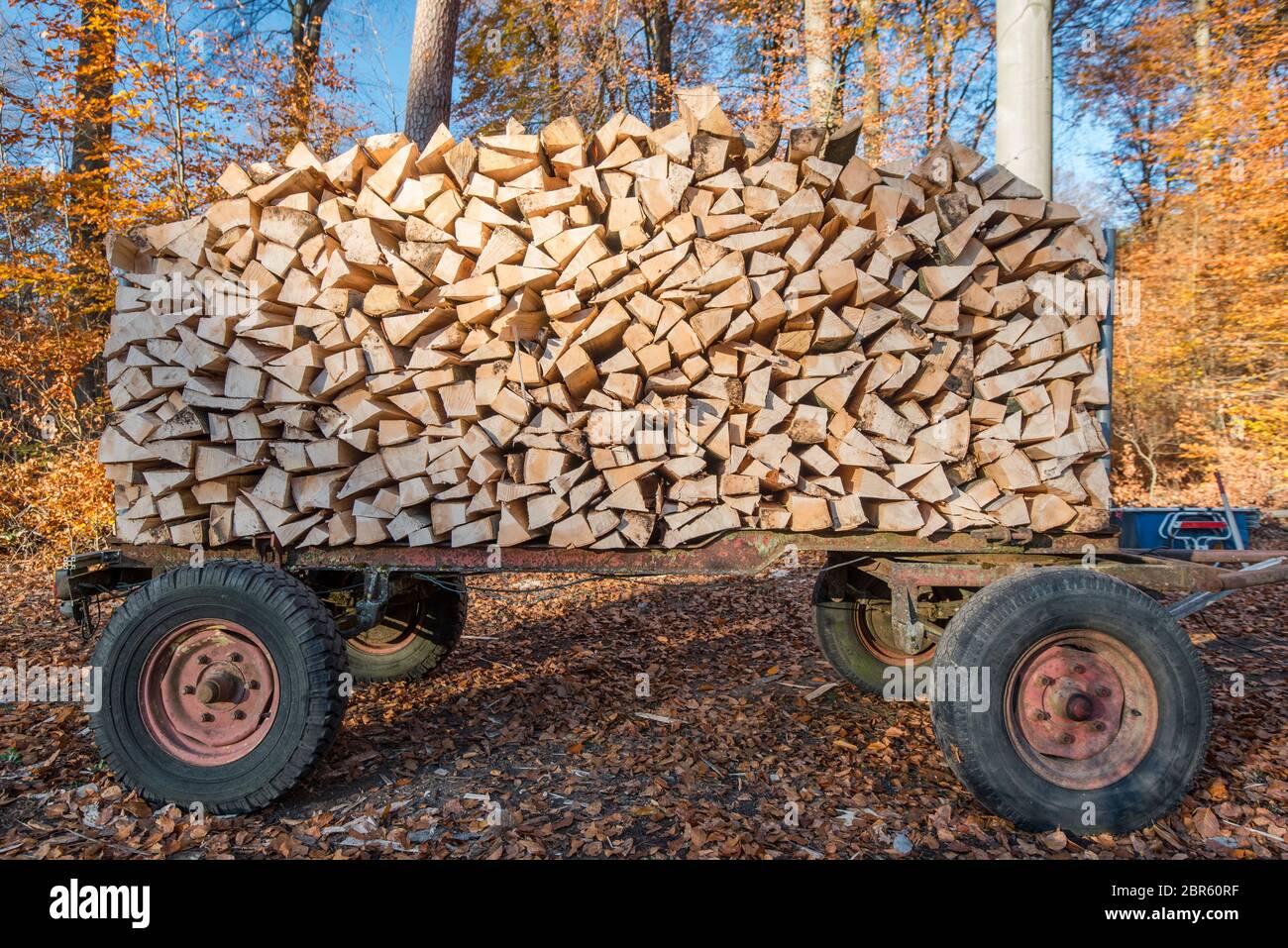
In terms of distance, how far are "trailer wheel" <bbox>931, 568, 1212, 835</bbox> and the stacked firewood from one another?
1.41 ft

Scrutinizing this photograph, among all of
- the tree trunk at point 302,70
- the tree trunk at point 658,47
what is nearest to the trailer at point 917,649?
the tree trunk at point 302,70

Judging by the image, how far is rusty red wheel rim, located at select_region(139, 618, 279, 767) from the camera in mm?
3232

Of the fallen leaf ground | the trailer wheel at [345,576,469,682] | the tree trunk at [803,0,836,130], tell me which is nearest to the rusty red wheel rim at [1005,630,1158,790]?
the fallen leaf ground

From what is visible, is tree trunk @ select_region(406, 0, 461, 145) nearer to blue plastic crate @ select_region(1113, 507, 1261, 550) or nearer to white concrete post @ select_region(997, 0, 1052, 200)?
white concrete post @ select_region(997, 0, 1052, 200)

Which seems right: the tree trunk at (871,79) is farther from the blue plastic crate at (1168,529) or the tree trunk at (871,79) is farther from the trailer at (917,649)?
the trailer at (917,649)

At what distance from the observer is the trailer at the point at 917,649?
2977 mm

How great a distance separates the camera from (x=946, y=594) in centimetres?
383

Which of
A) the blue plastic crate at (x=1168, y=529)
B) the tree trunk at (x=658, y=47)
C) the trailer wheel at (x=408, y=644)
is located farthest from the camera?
the tree trunk at (x=658, y=47)

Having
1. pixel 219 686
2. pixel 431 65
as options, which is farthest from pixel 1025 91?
pixel 219 686

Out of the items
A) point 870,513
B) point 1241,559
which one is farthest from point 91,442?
point 1241,559

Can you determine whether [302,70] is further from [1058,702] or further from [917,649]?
[1058,702]

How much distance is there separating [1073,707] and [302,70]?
41.5ft

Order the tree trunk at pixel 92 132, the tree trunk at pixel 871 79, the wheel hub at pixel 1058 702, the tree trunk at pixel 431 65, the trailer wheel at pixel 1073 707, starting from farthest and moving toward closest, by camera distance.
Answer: the tree trunk at pixel 871 79 → the tree trunk at pixel 92 132 → the tree trunk at pixel 431 65 → the wheel hub at pixel 1058 702 → the trailer wheel at pixel 1073 707

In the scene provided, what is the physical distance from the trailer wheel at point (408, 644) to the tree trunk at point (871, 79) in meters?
10.3
